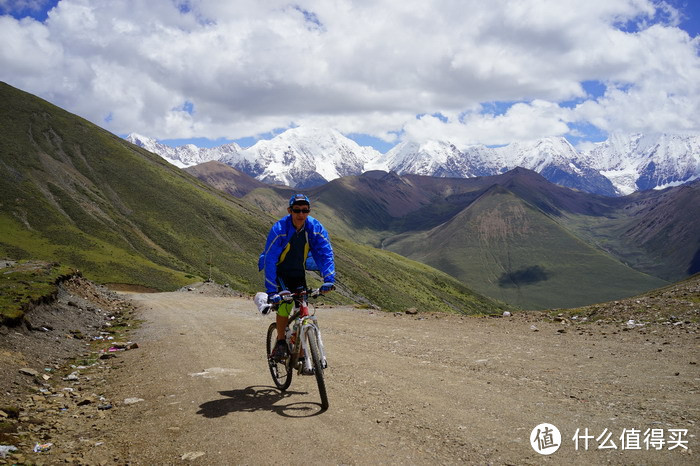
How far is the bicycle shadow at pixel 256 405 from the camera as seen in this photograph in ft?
31.5

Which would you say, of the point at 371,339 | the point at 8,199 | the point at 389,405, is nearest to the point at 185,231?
the point at 8,199

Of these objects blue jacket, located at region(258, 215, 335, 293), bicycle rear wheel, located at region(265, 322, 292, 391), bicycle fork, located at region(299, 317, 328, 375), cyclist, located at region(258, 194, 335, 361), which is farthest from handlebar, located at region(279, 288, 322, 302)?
bicycle rear wheel, located at region(265, 322, 292, 391)

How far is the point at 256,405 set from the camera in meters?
10.2

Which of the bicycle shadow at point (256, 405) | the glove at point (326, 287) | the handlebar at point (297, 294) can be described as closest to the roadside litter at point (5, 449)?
the bicycle shadow at point (256, 405)

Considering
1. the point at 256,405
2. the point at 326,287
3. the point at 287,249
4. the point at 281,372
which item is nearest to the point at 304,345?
the point at 326,287

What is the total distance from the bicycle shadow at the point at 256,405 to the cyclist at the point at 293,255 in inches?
38.6

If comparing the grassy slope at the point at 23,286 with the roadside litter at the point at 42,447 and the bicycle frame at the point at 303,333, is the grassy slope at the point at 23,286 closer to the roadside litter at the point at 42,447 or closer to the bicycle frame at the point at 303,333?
the roadside litter at the point at 42,447

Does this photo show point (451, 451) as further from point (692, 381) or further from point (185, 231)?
point (185, 231)

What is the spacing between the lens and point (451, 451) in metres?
7.48

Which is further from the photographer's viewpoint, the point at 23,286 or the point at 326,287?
the point at 23,286

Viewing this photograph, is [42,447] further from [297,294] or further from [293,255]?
[293,255]

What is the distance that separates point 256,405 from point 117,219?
12401cm

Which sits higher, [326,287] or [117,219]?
[117,219]

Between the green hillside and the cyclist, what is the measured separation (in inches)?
2817
